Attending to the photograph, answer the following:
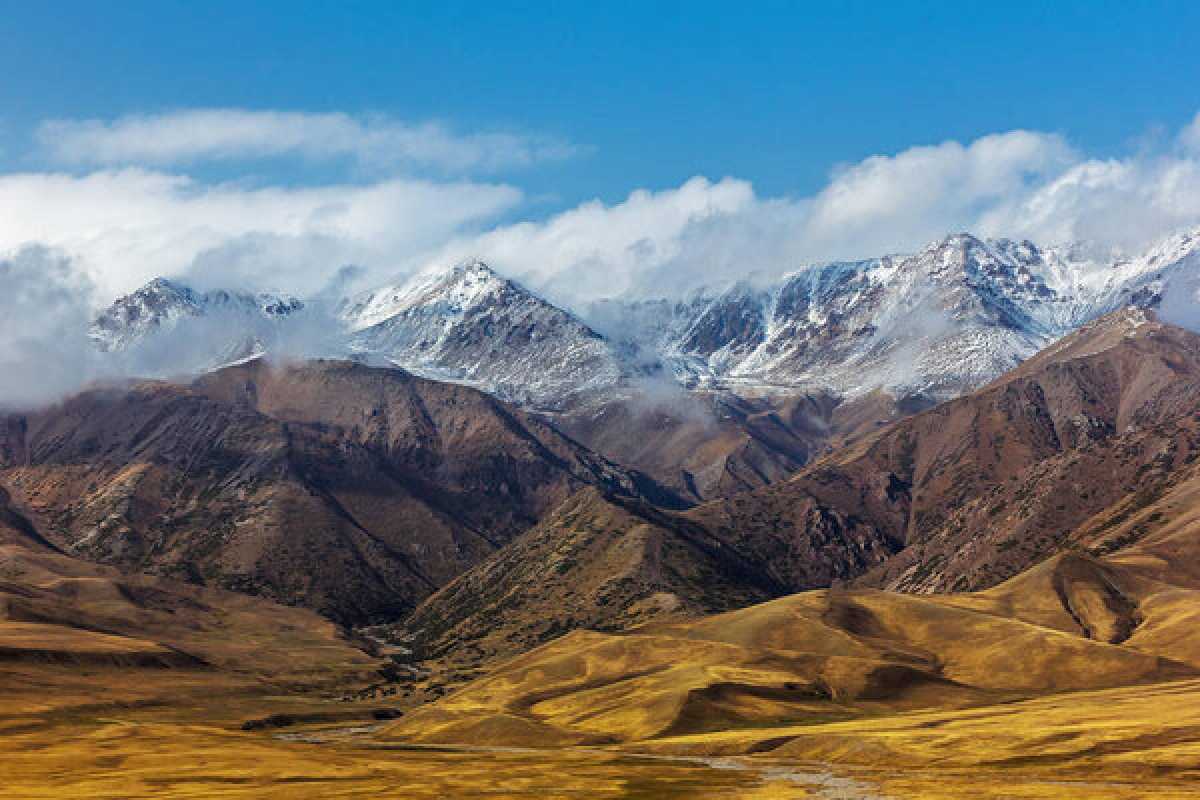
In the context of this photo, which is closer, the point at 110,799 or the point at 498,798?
the point at 110,799

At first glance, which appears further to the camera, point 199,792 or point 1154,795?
point 199,792

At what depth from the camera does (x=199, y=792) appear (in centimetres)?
19912

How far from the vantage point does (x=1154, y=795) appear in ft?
591

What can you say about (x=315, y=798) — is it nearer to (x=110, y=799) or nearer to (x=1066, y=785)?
(x=110, y=799)

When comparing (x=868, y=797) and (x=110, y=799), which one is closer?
(x=110, y=799)

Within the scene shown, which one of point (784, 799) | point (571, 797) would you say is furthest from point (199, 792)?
point (784, 799)

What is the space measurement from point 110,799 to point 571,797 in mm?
67289

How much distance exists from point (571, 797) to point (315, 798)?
39.0 metres

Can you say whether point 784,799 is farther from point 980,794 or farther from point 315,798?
point 315,798

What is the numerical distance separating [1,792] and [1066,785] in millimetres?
159570

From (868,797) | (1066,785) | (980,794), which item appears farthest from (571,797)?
(1066,785)

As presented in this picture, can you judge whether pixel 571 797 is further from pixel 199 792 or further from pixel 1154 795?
pixel 1154 795

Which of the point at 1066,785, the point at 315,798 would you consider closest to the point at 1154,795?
the point at 1066,785

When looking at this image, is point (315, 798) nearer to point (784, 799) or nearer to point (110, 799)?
point (110, 799)
